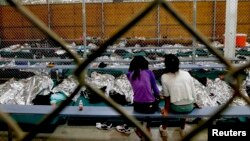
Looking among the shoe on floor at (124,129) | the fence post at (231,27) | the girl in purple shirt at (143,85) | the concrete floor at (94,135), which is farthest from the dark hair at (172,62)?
the fence post at (231,27)

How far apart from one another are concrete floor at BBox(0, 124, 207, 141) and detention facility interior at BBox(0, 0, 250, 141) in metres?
0.02

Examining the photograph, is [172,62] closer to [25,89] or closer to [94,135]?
[94,135]

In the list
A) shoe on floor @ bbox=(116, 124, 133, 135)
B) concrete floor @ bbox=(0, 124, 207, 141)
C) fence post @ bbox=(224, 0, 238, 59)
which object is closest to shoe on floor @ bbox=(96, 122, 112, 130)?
concrete floor @ bbox=(0, 124, 207, 141)

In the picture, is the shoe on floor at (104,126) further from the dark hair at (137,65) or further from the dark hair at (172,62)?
the dark hair at (172,62)

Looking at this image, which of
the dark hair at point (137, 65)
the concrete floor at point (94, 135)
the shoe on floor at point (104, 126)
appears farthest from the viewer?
the shoe on floor at point (104, 126)

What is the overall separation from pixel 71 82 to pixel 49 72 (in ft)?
2.79

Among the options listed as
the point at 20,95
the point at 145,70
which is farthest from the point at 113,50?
the point at 145,70

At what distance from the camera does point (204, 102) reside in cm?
570

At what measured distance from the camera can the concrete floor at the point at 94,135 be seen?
16.5 ft

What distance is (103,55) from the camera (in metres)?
8.48

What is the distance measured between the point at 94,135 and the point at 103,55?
144 inches

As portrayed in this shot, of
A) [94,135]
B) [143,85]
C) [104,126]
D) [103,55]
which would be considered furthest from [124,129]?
[103,55]

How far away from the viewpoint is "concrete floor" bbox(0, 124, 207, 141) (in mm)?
5039

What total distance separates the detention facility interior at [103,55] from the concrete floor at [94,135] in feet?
0.06
